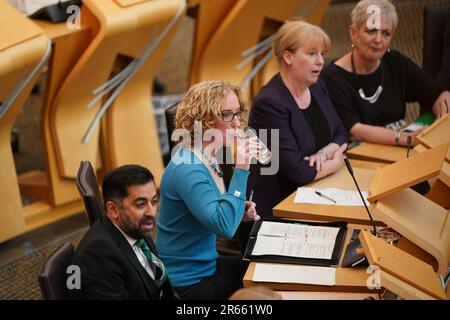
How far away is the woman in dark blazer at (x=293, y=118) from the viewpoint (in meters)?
3.06

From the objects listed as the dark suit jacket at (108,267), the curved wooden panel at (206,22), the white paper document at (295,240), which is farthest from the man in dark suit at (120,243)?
the curved wooden panel at (206,22)

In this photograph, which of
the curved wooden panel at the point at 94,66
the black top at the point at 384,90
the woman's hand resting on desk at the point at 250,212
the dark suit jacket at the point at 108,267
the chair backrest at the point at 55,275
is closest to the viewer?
the chair backrest at the point at 55,275

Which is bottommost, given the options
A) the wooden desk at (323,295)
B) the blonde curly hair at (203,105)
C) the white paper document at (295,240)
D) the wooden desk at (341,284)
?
the wooden desk at (323,295)

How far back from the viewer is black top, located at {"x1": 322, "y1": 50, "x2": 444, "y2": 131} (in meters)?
3.61

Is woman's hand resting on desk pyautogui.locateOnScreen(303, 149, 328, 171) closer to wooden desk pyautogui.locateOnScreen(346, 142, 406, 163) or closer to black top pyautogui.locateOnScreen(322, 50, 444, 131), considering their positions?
wooden desk pyautogui.locateOnScreen(346, 142, 406, 163)

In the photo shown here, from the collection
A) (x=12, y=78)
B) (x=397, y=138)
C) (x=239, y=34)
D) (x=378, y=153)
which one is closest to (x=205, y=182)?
(x=378, y=153)

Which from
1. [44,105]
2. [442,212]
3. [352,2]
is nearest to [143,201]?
[442,212]

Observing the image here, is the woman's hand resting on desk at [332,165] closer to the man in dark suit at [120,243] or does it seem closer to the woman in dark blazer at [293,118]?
the woman in dark blazer at [293,118]

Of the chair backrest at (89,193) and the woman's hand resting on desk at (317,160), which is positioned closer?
the chair backrest at (89,193)

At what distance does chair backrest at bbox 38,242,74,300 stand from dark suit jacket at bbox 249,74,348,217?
120cm

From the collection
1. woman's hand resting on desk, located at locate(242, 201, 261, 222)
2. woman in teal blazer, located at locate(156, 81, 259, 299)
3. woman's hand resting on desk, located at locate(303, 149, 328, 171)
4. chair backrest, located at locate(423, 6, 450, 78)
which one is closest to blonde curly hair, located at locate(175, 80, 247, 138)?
woman in teal blazer, located at locate(156, 81, 259, 299)

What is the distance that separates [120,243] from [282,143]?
1.17 m

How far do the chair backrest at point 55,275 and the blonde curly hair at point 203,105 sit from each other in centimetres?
64

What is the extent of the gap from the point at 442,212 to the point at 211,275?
79 centimetres
